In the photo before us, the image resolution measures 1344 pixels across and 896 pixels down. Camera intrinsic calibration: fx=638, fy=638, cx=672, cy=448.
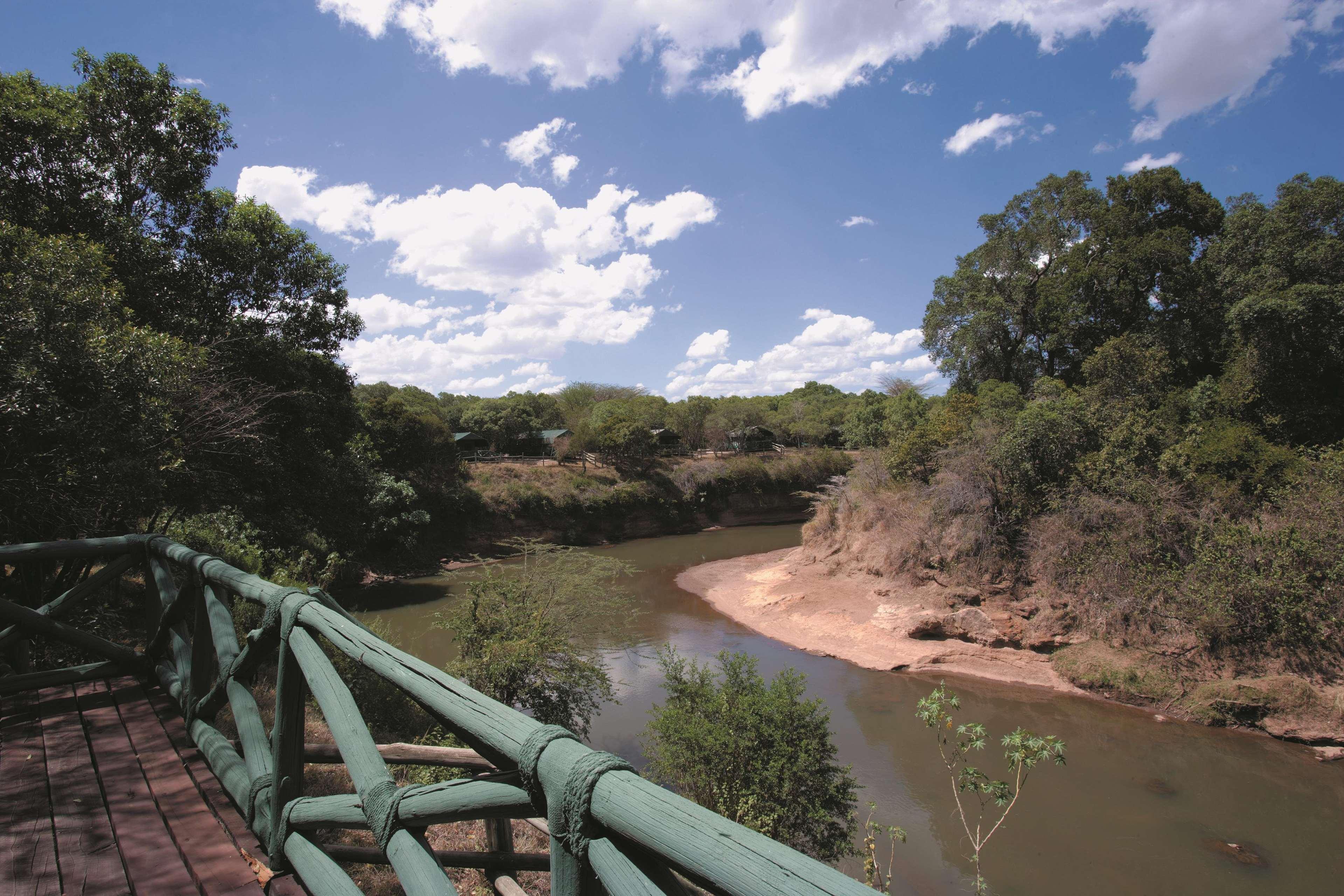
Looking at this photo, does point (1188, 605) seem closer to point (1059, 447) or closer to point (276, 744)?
point (1059, 447)

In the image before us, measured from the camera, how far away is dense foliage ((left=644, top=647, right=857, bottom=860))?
23.8ft

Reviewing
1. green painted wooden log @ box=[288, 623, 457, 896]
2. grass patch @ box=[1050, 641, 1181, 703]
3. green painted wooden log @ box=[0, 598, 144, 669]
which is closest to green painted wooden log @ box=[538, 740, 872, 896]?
green painted wooden log @ box=[288, 623, 457, 896]

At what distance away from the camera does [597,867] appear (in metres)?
1.07

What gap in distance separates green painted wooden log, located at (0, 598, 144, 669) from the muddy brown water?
775cm

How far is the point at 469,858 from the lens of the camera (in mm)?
2273

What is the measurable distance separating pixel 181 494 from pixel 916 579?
16.5m

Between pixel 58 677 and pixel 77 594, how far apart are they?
47cm

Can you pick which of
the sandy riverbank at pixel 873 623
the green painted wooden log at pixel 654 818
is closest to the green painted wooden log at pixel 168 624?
the green painted wooden log at pixel 654 818

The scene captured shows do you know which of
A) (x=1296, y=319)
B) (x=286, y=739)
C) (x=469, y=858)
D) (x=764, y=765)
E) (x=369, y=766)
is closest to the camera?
(x=369, y=766)

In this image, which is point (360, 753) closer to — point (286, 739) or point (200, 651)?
point (286, 739)

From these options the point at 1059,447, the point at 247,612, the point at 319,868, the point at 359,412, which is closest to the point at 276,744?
the point at 319,868

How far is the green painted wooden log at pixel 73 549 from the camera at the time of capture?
3285mm

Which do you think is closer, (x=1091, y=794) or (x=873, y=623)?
(x=1091, y=794)

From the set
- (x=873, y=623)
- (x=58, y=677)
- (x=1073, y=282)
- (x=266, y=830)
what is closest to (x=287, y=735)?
(x=266, y=830)
